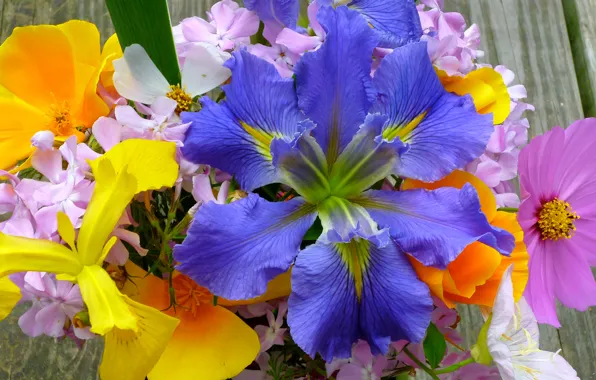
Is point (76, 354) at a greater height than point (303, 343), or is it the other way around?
point (303, 343)

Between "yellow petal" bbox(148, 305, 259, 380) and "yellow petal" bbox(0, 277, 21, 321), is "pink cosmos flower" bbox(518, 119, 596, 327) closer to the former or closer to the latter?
"yellow petal" bbox(148, 305, 259, 380)

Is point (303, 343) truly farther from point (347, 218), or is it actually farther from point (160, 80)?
point (160, 80)

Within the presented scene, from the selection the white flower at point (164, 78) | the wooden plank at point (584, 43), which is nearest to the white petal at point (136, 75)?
the white flower at point (164, 78)

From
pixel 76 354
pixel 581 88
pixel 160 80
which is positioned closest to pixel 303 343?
pixel 160 80

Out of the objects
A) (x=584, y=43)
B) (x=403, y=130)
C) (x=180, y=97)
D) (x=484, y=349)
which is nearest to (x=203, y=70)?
(x=180, y=97)

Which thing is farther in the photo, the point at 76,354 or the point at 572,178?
the point at 76,354

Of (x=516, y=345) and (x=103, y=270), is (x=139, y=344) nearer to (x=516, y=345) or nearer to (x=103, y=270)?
(x=103, y=270)
